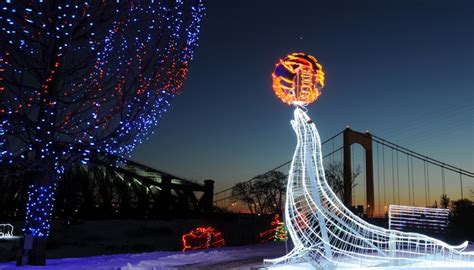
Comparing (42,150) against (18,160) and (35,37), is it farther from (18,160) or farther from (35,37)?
(35,37)

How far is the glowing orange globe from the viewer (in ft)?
27.8

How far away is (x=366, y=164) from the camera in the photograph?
114 ft

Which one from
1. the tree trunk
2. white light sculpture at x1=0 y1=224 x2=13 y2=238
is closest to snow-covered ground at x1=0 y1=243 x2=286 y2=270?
the tree trunk

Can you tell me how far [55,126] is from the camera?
9453 millimetres

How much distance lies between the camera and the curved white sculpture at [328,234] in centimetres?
790

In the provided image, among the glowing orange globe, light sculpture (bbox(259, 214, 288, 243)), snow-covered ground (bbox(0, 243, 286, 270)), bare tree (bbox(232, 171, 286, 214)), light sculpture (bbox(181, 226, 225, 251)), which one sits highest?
bare tree (bbox(232, 171, 286, 214))

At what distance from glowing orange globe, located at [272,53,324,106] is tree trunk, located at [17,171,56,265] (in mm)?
4661

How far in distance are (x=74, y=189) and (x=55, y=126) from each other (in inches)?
1071

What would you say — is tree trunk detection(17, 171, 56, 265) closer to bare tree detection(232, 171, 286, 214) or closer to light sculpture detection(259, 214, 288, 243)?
light sculpture detection(259, 214, 288, 243)

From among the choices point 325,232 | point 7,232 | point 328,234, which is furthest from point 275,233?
point 325,232

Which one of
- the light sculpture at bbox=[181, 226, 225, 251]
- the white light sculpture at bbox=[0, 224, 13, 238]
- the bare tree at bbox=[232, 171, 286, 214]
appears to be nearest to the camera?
the white light sculpture at bbox=[0, 224, 13, 238]

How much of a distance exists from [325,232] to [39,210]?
5.37 meters

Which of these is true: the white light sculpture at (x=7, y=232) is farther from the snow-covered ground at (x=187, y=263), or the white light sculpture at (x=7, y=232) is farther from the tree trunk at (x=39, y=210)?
the snow-covered ground at (x=187, y=263)

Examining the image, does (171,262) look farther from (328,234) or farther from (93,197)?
(93,197)
